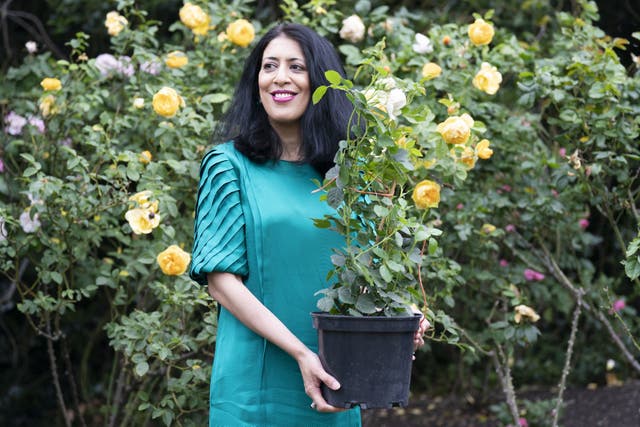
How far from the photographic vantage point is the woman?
2.03 meters

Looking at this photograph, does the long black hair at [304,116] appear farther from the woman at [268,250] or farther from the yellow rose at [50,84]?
the yellow rose at [50,84]

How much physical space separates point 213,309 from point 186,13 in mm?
1093

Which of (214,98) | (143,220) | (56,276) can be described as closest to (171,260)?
(143,220)

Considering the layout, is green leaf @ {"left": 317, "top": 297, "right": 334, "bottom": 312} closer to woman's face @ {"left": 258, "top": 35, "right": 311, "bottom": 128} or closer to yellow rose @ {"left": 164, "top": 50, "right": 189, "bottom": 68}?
woman's face @ {"left": 258, "top": 35, "right": 311, "bottom": 128}

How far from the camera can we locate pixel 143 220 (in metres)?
2.76

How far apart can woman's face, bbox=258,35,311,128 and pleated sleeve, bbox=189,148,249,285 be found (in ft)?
0.56

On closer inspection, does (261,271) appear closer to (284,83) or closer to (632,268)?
(284,83)

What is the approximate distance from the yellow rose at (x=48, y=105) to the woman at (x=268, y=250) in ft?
4.56

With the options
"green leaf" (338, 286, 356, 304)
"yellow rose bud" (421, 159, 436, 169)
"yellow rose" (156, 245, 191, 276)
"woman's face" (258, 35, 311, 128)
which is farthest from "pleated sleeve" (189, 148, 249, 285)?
"yellow rose bud" (421, 159, 436, 169)

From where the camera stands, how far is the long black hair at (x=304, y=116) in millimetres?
2172

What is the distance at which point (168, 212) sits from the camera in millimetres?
2891

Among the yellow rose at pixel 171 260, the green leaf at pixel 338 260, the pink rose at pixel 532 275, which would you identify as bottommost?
the pink rose at pixel 532 275

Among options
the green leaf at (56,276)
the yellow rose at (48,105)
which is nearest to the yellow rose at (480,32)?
the yellow rose at (48,105)

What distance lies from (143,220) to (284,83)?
81 centimetres
